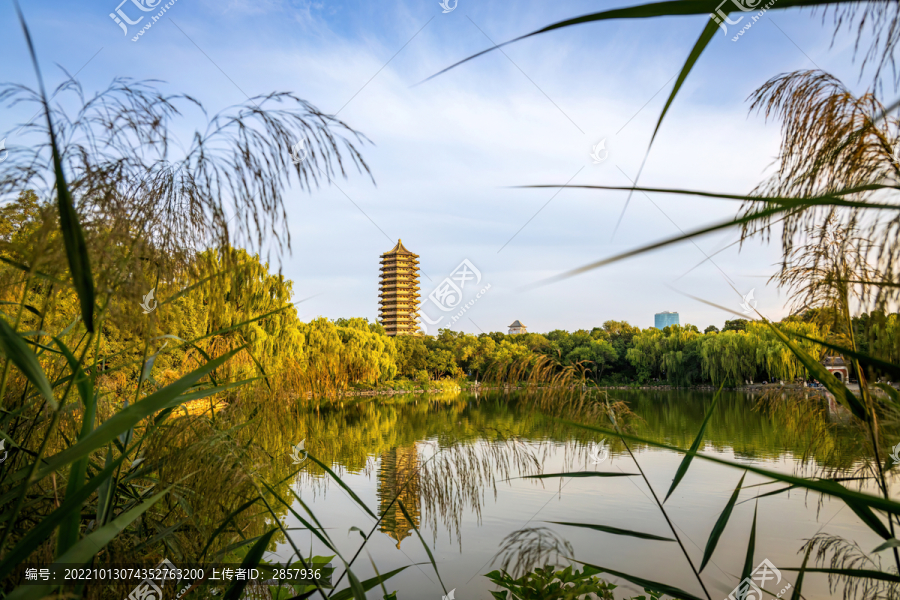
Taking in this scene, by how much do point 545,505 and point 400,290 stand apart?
44.1 metres

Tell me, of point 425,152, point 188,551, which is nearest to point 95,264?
point 188,551

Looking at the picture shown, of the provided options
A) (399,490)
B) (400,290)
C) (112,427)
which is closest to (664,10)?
(112,427)

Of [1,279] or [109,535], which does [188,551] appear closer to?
[1,279]

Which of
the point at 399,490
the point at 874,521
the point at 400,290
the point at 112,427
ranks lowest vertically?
the point at 399,490

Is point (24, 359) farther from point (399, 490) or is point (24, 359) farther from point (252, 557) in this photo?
point (399, 490)

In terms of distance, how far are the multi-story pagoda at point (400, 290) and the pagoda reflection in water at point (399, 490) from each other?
39521 mm

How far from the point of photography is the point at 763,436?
10.6 m

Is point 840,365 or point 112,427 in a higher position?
point 840,365

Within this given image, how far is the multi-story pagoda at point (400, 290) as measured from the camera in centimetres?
4878

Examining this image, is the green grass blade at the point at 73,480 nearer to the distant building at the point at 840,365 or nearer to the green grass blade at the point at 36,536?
the green grass blade at the point at 36,536

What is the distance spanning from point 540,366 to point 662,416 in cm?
1415

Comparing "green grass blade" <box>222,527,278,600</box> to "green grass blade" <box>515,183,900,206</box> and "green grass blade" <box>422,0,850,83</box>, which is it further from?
"green grass blade" <box>422,0,850,83</box>

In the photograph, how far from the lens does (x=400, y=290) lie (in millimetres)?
49500

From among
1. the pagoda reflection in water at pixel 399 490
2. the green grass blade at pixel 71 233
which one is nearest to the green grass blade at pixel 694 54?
the green grass blade at pixel 71 233
